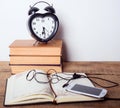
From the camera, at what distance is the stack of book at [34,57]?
3.37ft

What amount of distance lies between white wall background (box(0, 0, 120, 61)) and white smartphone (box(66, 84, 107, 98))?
428mm

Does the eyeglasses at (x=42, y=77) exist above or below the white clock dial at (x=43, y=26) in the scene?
below

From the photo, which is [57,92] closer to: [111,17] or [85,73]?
[85,73]

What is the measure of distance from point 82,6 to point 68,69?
14.1 inches

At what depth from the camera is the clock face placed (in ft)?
3.52

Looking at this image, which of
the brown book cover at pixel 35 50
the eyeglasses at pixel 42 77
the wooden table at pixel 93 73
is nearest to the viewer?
the wooden table at pixel 93 73

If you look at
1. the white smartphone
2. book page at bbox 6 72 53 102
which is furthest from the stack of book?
the white smartphone

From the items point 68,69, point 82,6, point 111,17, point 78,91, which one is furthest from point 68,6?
point 78,91

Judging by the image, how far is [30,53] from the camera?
103 cm

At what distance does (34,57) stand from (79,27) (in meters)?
0.34

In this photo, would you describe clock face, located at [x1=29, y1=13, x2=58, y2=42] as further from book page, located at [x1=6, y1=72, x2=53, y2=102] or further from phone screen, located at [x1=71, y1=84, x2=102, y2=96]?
phone screen, located at [x1=71, y1=84, x2=102, y2=96]

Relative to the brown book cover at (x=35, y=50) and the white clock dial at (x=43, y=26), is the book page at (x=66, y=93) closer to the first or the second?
the brown book cover at (x=35, y=50)

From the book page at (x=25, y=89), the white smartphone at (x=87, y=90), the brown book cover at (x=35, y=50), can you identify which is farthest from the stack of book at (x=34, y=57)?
the white smartphone at (x=87, y=90)

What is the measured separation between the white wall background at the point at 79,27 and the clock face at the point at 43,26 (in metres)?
0.13
